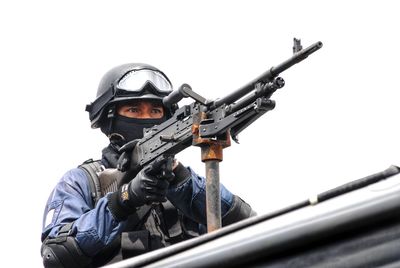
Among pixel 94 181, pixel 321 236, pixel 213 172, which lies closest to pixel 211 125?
pixel 213 172

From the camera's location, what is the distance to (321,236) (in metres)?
1.79

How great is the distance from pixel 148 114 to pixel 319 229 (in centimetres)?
500

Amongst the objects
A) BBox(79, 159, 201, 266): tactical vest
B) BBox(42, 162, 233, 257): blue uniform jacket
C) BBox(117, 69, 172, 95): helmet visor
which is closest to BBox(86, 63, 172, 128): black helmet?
BBox(117, 69, 172, 95): helmet visor

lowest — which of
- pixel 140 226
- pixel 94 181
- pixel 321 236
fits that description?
pixel 321 236

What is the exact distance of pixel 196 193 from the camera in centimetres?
618

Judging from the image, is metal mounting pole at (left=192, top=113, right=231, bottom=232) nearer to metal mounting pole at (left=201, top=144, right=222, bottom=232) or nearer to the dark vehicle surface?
metal mounting pole at (left=201, top=144, right=222, bottom=232)

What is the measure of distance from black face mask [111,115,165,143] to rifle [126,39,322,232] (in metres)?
0.35

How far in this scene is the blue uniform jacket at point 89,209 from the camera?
5.84m

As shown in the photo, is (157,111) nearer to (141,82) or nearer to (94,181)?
(141,82)

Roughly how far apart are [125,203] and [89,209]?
43 centimetres

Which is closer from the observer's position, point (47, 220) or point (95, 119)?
point (47, 220)

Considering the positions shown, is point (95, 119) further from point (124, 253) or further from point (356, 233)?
point (356, 233)

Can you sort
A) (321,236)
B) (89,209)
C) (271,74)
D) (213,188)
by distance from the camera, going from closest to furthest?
1. (321,236)
2. (271,74)
3. (213,188)
4. (89,209)

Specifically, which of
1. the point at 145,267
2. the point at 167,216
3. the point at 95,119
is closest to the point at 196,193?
the point at 167,216
